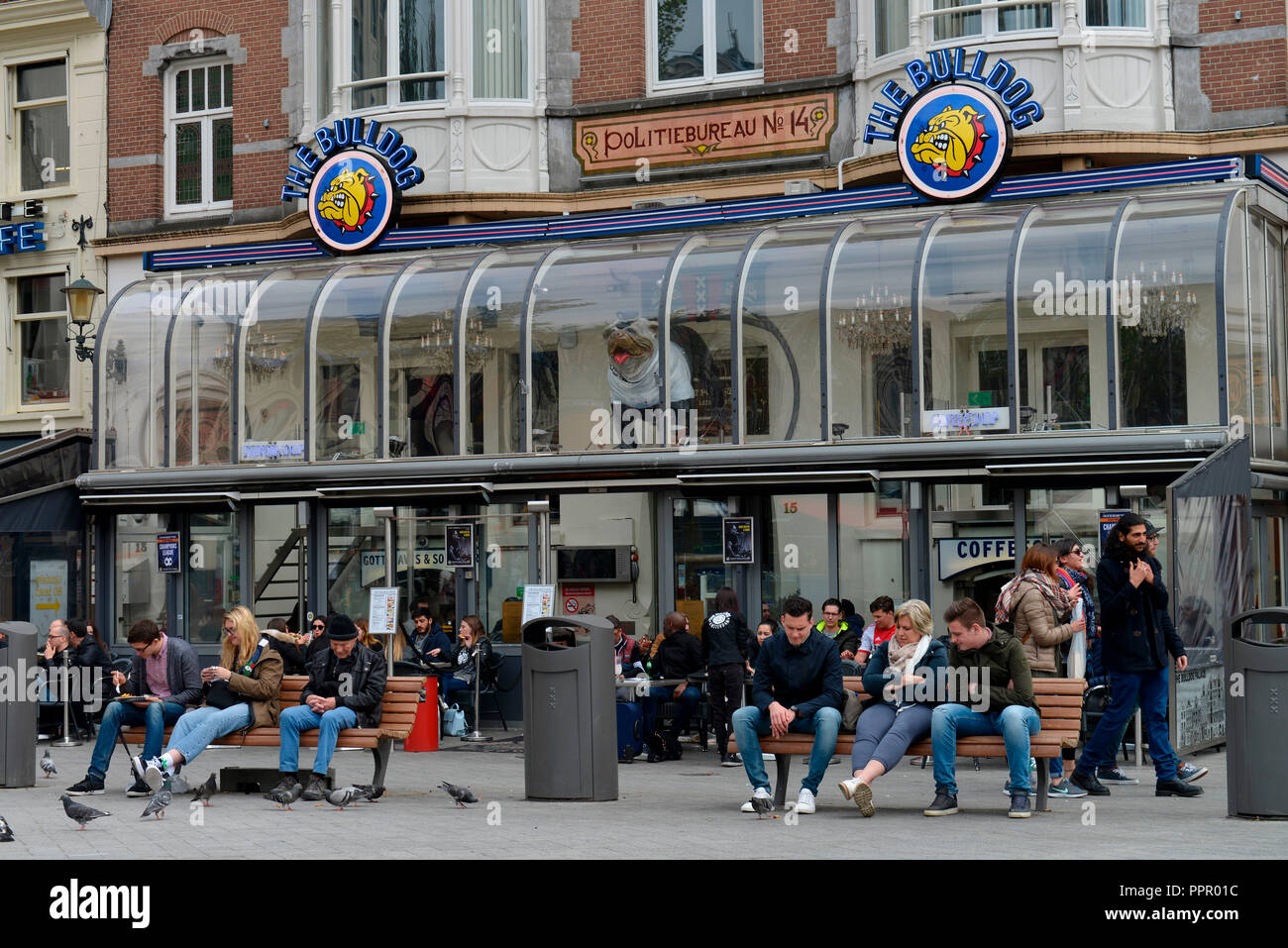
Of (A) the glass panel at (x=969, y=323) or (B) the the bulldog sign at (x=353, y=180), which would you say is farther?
(B) the the bulldog sign at (x=353, y=180)

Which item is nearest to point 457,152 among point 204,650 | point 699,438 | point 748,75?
point 748,75

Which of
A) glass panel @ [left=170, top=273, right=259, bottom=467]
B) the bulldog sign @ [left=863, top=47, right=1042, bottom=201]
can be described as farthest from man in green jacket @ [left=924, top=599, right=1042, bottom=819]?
A: glass panel @ [left=170, top=273, right=259, bottom=467]

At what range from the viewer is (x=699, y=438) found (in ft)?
63.6

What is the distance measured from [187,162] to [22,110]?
3208mm

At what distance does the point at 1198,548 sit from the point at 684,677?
515 centimetres

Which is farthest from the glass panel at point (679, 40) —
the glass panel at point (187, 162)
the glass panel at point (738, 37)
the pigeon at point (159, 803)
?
the pigeon at point (159, 803)

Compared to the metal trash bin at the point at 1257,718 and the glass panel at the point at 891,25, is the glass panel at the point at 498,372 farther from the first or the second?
the metal trash bin at the point at 1257,718

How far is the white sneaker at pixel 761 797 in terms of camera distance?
39.1 ft

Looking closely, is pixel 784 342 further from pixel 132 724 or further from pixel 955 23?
pixel 132 724

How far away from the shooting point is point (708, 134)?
848 inches

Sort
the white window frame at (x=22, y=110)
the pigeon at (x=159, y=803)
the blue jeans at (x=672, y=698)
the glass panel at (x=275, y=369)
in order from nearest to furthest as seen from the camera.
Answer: the pigeon at (x=159, y=803)
the blue jeans at (x=672, y=698)
the glass panel at (x=275, y=369)
the white window frame at (x=22, y=110)

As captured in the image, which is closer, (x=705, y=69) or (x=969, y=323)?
(x=969, y=323)

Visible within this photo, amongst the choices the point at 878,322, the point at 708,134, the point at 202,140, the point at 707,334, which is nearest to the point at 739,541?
the point at 707,334

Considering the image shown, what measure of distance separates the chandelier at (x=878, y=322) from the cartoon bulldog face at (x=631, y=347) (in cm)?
230
